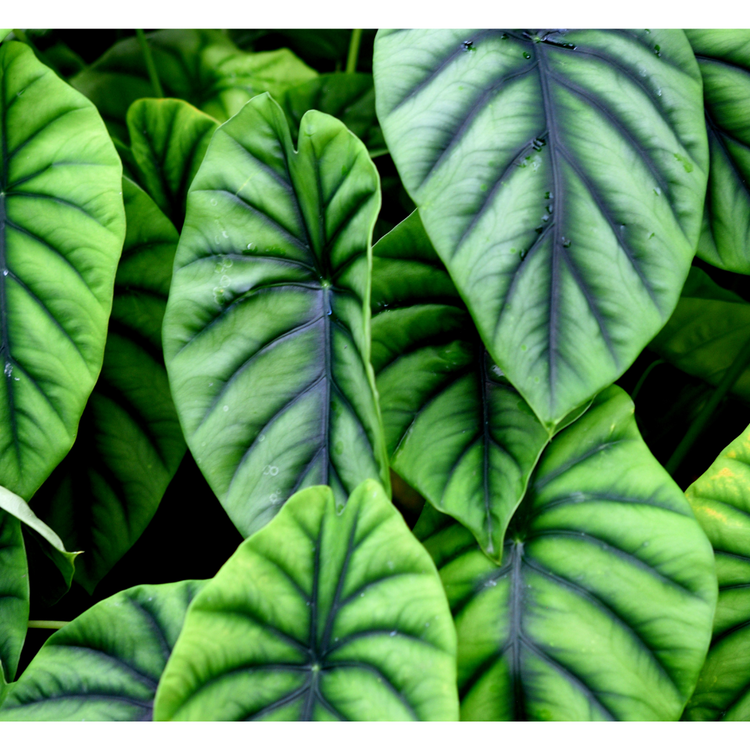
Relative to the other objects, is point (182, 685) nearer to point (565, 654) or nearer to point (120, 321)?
point (565, 654)

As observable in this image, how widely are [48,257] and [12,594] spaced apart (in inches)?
14.8

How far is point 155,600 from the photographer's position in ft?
2.23

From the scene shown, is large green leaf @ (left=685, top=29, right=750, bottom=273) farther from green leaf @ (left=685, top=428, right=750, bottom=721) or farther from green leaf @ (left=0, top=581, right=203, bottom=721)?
green leaf @ (left=0, top=581, right=203, bottom=721)

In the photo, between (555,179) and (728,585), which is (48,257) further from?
(728,585)

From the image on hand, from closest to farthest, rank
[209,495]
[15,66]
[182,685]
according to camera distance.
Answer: [182,685]
[15,66]
[209,495]

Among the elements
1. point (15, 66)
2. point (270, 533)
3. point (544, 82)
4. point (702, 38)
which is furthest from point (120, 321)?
point (702, 38)

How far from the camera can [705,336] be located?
908mm

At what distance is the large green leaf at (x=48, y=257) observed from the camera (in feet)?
2.24

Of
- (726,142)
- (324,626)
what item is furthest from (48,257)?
(726,142)

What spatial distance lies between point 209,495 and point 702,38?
3.13 ft

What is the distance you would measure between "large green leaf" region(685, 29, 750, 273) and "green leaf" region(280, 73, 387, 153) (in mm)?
489

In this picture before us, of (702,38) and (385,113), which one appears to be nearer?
(385,113)

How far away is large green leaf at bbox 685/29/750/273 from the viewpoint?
0.76 m

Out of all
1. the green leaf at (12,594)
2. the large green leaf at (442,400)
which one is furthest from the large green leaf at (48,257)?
the large green leaf at (442,400)
